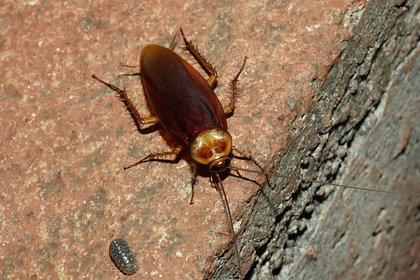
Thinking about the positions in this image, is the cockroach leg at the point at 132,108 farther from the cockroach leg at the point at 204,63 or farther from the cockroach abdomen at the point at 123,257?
the cockroach abdomen at the point at 123,257

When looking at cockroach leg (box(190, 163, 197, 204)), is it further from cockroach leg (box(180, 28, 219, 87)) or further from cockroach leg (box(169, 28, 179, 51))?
cockroach leg (box(169, 28, 179, 51))

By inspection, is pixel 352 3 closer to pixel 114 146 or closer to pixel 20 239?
pixel 114 146

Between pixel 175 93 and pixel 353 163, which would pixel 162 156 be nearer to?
pixel 175 93

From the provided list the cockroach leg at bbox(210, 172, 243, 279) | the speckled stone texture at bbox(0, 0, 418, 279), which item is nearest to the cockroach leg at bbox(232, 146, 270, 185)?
the speckled stone texture at bbox(0, 0, 418, 279)

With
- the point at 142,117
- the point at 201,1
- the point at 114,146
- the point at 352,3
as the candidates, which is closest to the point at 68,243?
the point at 114,146

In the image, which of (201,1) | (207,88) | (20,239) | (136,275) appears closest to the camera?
(136,275)

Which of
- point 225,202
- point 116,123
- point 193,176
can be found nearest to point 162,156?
point 193,176
